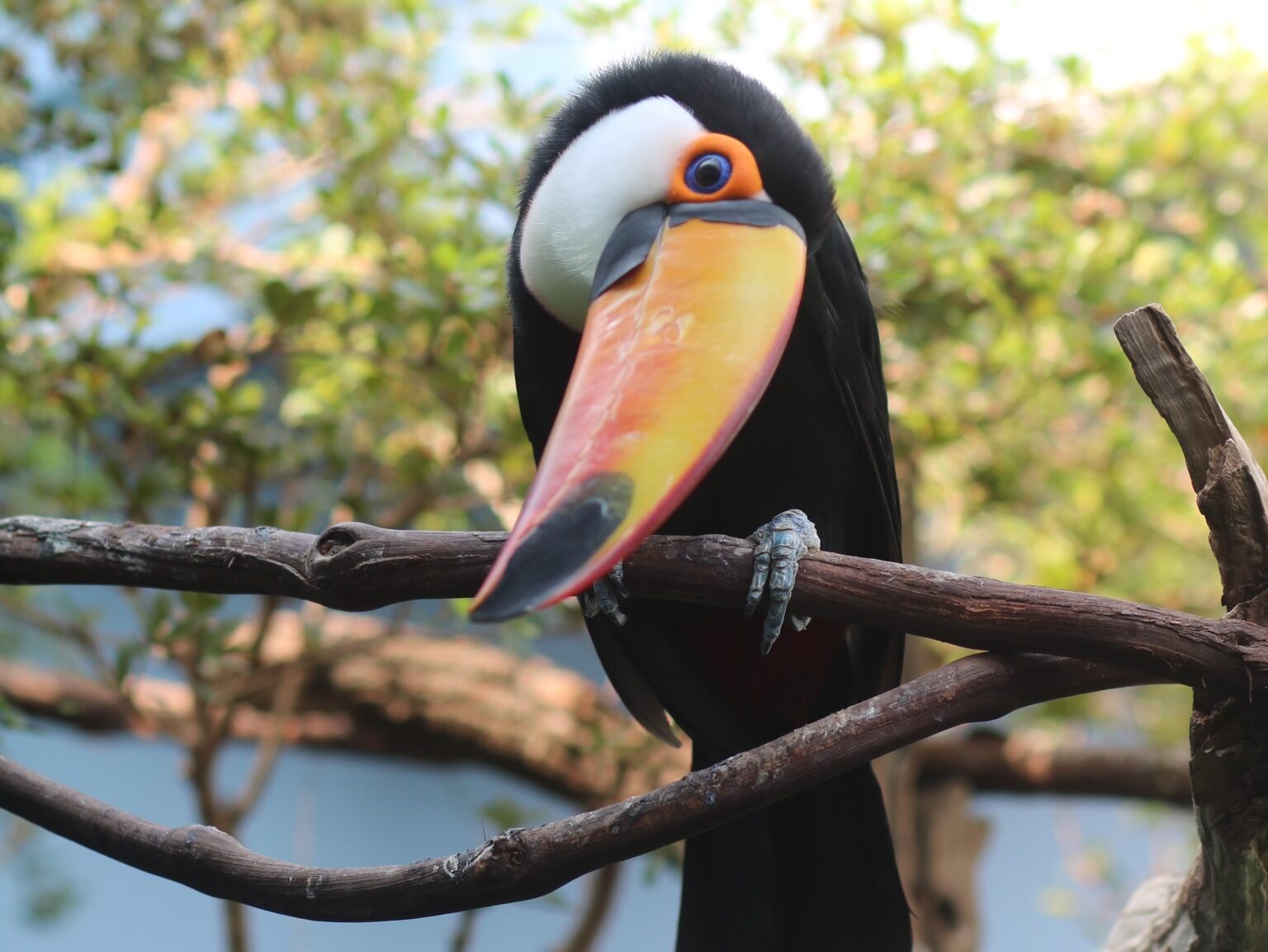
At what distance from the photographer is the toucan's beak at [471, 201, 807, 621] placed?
107 centimetres

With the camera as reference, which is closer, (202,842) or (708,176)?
(202,842)

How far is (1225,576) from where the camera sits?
133 centimetres

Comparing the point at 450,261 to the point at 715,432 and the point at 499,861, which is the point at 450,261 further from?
the point at 499,861

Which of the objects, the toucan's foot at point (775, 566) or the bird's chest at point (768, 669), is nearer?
the toucan's foot at point (775, 566)

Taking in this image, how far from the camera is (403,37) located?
10.9 feet

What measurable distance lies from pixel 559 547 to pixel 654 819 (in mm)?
324

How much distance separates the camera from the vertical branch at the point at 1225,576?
129 cm

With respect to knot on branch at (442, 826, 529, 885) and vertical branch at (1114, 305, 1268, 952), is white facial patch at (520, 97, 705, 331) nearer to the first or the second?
vertical branch at (1114, 305, 1268, 952)

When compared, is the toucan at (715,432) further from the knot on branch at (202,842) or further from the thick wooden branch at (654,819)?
the knot on branch at (202,842)

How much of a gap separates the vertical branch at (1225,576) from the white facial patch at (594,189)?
2.10ft

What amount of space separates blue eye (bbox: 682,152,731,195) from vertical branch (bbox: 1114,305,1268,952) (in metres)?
0.54

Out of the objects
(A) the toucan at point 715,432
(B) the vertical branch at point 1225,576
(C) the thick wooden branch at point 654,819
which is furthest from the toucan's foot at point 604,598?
(B) the vertical branch at point 1225,576

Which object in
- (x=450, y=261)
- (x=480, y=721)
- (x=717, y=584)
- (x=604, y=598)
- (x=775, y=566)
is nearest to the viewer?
(x=717, y=584)

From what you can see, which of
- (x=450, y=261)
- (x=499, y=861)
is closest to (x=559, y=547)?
(x=499, y=861)
